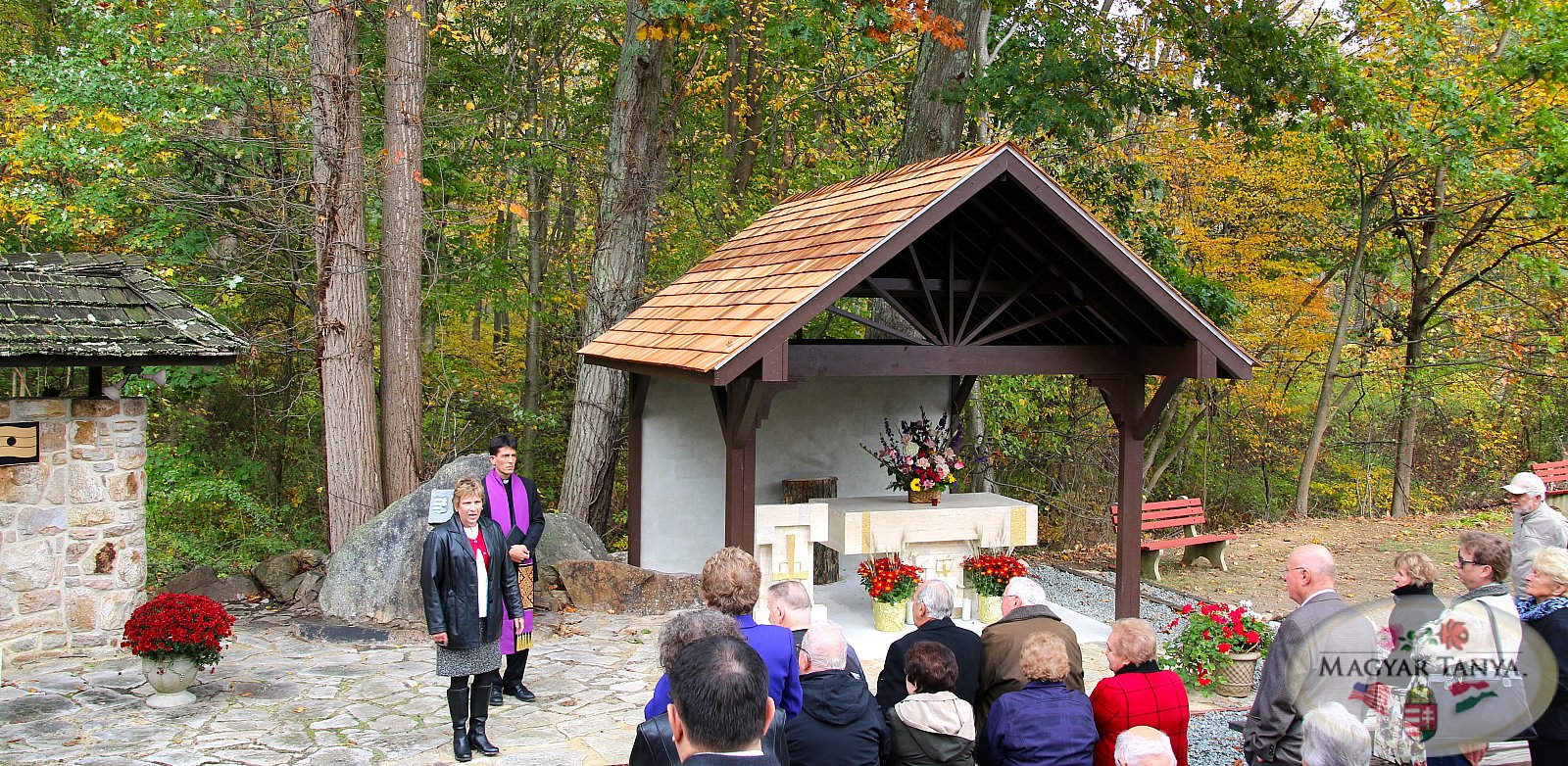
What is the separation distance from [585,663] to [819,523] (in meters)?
1.94

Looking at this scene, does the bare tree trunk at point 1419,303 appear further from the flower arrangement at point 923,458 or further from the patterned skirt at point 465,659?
the patterned skirt at point 465,659

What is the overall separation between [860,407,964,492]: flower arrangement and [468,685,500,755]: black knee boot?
381 centimetres

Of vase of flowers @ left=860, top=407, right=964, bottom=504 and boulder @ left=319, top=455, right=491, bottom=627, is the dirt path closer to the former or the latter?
vase of flowers @ left=860, top=407, right=964, bottom=504

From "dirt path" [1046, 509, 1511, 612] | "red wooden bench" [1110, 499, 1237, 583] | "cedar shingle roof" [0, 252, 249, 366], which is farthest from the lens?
"red wooden bench" [1110, 499, 1237, 583]

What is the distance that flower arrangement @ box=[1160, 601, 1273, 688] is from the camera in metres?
6.77

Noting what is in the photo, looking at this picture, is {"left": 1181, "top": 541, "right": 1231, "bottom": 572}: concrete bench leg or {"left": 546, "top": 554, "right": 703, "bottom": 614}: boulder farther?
{"left": 1181, "top": 541, "right": 1231, "bottom": 572}: concrete bench leg

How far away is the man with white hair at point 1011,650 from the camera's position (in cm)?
421

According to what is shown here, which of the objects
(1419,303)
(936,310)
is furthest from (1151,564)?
(1419,303)

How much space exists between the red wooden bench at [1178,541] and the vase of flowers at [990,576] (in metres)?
2.44

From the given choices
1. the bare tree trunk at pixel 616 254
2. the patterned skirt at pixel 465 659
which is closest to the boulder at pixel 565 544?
the bare tree trunk at pixel 616 254

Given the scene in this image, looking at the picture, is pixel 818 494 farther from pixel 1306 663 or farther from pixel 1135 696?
pixel 1306 663

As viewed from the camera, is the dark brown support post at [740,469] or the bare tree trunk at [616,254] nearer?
the dark brown support post at [740,469]

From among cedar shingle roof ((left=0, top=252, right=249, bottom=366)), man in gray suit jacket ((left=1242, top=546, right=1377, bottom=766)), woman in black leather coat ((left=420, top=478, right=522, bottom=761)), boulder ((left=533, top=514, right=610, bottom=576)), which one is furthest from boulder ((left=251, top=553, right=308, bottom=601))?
man in gray suit jacket ((left=1242, top=546, right=1377, bottom=766))

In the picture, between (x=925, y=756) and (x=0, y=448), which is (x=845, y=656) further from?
(x=0, y=448)
